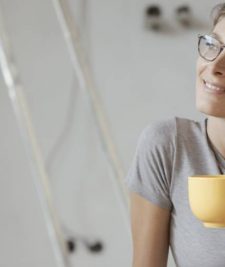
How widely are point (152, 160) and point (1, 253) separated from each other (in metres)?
0.99

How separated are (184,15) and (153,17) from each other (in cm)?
11

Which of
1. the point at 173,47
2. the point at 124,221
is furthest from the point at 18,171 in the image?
the point at 173,47

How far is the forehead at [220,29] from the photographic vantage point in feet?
2.81

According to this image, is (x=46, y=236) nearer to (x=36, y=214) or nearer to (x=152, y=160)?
(x=36, y=214)

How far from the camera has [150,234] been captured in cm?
90

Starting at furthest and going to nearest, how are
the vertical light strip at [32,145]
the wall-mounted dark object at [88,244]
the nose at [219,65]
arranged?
the wall-mounted dark object at [88,244] → the vertical light strip at [32,145] → the nose at [219,65]

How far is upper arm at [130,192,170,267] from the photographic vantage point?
0.90 metres

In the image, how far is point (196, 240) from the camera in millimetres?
854

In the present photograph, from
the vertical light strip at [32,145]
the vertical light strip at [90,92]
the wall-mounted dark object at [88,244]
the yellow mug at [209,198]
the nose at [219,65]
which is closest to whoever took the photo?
the yellow mug at [209,198]

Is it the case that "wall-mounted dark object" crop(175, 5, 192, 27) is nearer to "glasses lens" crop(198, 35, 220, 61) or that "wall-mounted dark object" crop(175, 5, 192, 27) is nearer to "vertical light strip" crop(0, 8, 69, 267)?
"vertical light strip" crop(0, 8, 69, 267)

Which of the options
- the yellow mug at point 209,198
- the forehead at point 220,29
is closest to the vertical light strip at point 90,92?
the forehead at point 220,29

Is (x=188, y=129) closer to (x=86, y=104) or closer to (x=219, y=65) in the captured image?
(x=219, y=65)

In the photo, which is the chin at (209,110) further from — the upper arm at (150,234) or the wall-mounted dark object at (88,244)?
the wall-mounted dark object at (88,244)

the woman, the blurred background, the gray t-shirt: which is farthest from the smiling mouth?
the blurred background
